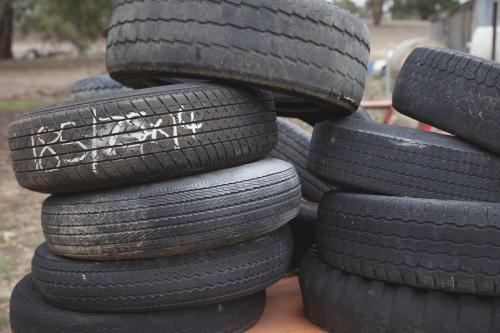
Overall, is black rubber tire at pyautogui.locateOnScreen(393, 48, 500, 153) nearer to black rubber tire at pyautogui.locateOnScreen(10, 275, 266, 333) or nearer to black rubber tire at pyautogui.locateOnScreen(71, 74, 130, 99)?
black rubber tire at pyautogui.locateOnScreen(10, 275, 266, 333)

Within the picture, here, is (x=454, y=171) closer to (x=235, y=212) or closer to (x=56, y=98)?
(x=235, y=212)

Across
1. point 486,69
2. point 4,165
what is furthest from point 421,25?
point 486,69

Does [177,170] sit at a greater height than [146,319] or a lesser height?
greater

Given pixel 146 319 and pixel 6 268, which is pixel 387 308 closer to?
pixel 146 319

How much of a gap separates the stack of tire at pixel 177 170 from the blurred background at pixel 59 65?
608 mm

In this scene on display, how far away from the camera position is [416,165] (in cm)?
268

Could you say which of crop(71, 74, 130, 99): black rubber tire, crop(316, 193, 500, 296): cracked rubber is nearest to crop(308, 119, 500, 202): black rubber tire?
crop(316, 193, 500, 296): cracked rubber

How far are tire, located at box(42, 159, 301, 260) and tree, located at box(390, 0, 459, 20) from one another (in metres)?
43.9

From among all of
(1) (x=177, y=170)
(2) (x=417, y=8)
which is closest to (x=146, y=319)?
(1) (x=177, y=170)

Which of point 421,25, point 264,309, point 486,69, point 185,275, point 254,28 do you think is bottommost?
point 421,25

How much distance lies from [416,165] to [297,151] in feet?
3.94

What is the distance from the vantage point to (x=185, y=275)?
257 cm

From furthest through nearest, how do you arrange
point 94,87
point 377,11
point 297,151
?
point 377,11
point 94,87
point 297,151

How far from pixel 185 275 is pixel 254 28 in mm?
1061
